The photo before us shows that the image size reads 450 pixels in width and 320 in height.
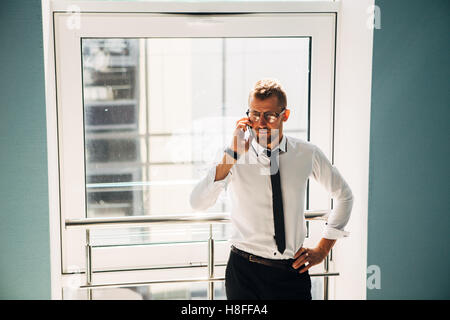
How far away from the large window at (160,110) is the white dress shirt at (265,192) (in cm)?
53

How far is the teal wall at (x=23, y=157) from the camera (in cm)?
166

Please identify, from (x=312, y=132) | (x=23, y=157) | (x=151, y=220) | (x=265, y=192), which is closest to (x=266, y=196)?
(x=265, y=192)

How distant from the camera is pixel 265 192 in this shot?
57.6 inches

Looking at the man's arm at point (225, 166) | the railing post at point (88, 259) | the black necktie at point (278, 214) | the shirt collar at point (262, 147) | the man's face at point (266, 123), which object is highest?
the man's face at point (266, 123)

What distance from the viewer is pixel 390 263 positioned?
6.06 ft

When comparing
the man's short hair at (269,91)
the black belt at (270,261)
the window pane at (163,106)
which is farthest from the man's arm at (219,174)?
the window pane at (163,106)

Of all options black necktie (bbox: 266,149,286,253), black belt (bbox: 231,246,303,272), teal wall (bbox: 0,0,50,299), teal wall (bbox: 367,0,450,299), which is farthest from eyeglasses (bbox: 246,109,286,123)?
teal wall (bbox: 0,0,50,299)

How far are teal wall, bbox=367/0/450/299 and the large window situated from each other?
0.30 meters

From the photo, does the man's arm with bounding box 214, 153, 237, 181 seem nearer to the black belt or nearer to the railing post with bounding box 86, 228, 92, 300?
the black belt

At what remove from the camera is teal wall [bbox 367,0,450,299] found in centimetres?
176

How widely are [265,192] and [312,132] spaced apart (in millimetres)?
697

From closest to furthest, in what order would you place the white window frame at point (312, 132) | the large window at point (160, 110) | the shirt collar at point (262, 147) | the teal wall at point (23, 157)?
1. the shirt collar at point (262, 147)
2. the teal wall at point (23, 157)
3. the white window frame at point (312, 132)
4. the large window at point (160, 110)

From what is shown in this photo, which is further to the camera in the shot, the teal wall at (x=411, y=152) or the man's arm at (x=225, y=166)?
the teal wall at (x=411, y=152)

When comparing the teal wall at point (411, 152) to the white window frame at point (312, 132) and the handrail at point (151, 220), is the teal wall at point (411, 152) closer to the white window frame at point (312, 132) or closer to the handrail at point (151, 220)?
the white window frame at point (312, 132)
